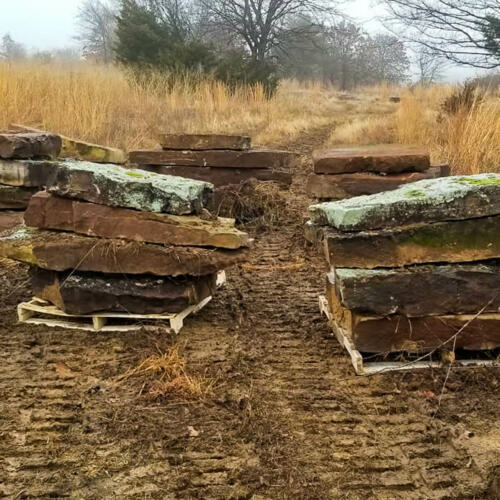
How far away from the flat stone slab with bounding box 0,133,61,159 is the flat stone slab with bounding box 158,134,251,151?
5.61ft

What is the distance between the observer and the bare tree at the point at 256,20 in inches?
990

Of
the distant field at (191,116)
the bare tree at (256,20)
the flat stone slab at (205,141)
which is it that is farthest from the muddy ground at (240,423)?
the bare tree at (256,20)

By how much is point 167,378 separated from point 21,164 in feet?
11.0

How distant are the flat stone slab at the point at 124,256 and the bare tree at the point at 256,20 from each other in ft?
73.4

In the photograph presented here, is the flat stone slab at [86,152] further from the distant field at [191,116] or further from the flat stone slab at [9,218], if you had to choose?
the distant field at [191,116]

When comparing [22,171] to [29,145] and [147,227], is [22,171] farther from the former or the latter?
[147,227]

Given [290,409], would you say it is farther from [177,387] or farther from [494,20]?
[494,20]

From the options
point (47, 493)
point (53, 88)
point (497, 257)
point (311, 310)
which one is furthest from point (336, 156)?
point (53, 88)

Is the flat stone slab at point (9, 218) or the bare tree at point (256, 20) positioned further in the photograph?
the bare tree at point (256, 20)

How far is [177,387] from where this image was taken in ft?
10.3

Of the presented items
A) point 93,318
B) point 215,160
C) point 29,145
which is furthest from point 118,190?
point 215,160

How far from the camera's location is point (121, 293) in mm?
3904

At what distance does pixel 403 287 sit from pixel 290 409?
3.17 ft

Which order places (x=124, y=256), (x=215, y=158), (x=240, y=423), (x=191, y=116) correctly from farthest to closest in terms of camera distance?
(x=191, y=116), (x=215, y=158), (x=124, y=256), (x=240, y=423)
